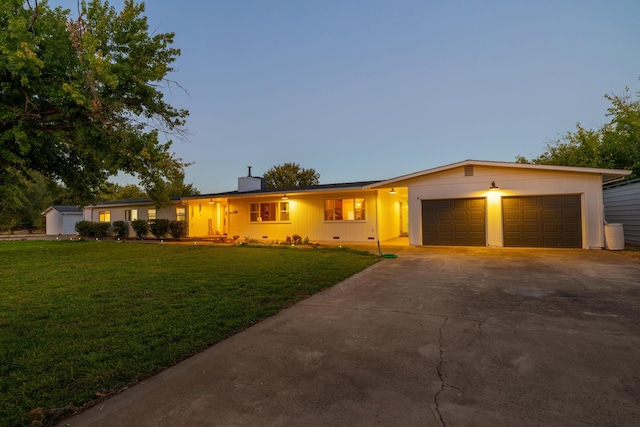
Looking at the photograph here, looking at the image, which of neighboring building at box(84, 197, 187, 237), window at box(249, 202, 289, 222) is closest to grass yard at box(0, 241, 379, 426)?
window at box(249, 202, 289, 222)

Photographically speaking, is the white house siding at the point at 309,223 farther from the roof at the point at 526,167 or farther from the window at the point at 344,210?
the roof at the point at 526,167

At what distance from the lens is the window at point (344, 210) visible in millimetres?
14934

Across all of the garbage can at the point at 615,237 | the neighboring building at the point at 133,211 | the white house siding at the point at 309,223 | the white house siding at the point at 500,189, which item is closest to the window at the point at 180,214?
the neighboring building at the point at 133,211

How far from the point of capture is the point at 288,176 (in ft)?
142

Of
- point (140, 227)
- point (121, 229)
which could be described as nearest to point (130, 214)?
point (121, 229)

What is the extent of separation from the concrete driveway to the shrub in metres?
20.5

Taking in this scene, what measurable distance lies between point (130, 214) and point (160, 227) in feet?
12.9

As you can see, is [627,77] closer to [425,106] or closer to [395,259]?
[425,106]

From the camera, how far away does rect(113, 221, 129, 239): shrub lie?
68.2 feet

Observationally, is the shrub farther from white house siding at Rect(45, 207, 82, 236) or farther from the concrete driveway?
the concrete driveway

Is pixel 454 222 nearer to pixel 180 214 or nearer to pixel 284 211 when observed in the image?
pixel 284 211

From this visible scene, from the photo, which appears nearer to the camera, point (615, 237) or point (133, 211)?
point (615, 237)

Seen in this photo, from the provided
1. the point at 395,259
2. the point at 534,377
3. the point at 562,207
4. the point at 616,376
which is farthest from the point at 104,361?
the point at 562,207

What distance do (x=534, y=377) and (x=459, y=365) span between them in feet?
1.84
